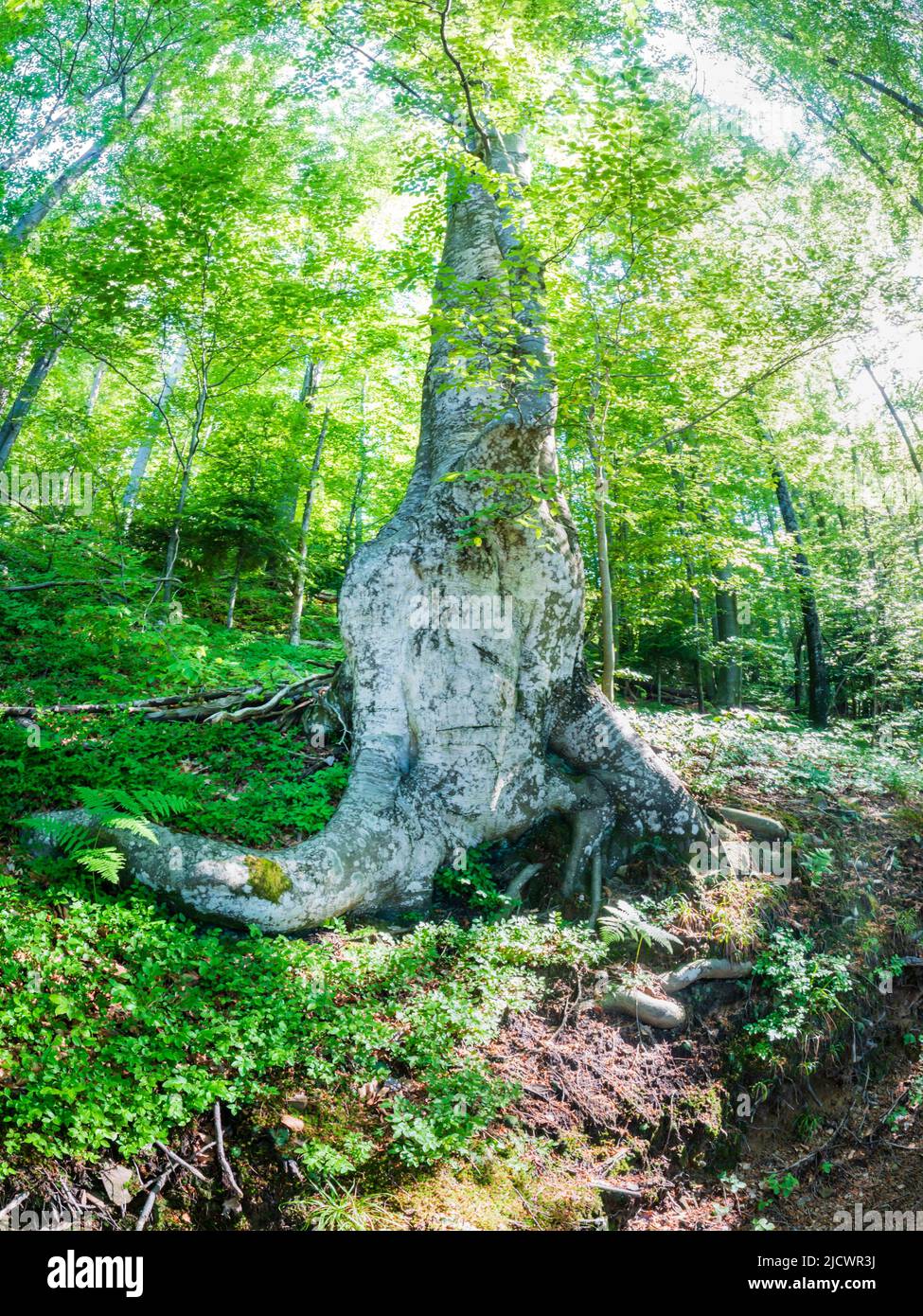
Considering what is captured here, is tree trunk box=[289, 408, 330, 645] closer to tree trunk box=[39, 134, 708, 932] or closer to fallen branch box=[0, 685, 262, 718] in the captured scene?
fallen branch box=[0, 685, 262, 718]

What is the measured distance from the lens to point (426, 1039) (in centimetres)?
348

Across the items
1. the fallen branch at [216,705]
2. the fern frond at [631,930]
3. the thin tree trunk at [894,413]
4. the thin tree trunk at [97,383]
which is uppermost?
the thin tree trunk at [97,383]

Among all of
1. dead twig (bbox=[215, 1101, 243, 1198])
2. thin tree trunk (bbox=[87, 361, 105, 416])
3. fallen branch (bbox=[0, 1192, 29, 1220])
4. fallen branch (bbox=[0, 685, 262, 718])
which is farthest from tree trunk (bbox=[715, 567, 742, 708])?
thin tree trunk (bbox=[87, 361, 105, 416])

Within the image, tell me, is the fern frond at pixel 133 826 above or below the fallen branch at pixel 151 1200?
above

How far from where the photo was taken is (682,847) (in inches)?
207

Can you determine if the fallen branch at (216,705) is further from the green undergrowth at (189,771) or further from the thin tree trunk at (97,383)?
the thin tree trunk at (97,383)

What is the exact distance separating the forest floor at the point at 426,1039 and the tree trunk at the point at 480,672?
35 cm

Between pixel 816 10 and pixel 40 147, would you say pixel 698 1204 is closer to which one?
pixel 816 10

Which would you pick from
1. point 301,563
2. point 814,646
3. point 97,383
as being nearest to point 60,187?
point 301,563

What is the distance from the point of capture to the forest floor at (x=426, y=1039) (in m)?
2.71

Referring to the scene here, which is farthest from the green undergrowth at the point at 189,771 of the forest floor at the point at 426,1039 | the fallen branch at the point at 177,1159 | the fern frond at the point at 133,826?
the fallen branch at the point at 177,1159

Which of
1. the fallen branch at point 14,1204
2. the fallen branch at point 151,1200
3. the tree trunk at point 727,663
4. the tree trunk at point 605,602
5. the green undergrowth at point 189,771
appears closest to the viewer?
the fallen branch at point 14,1204
